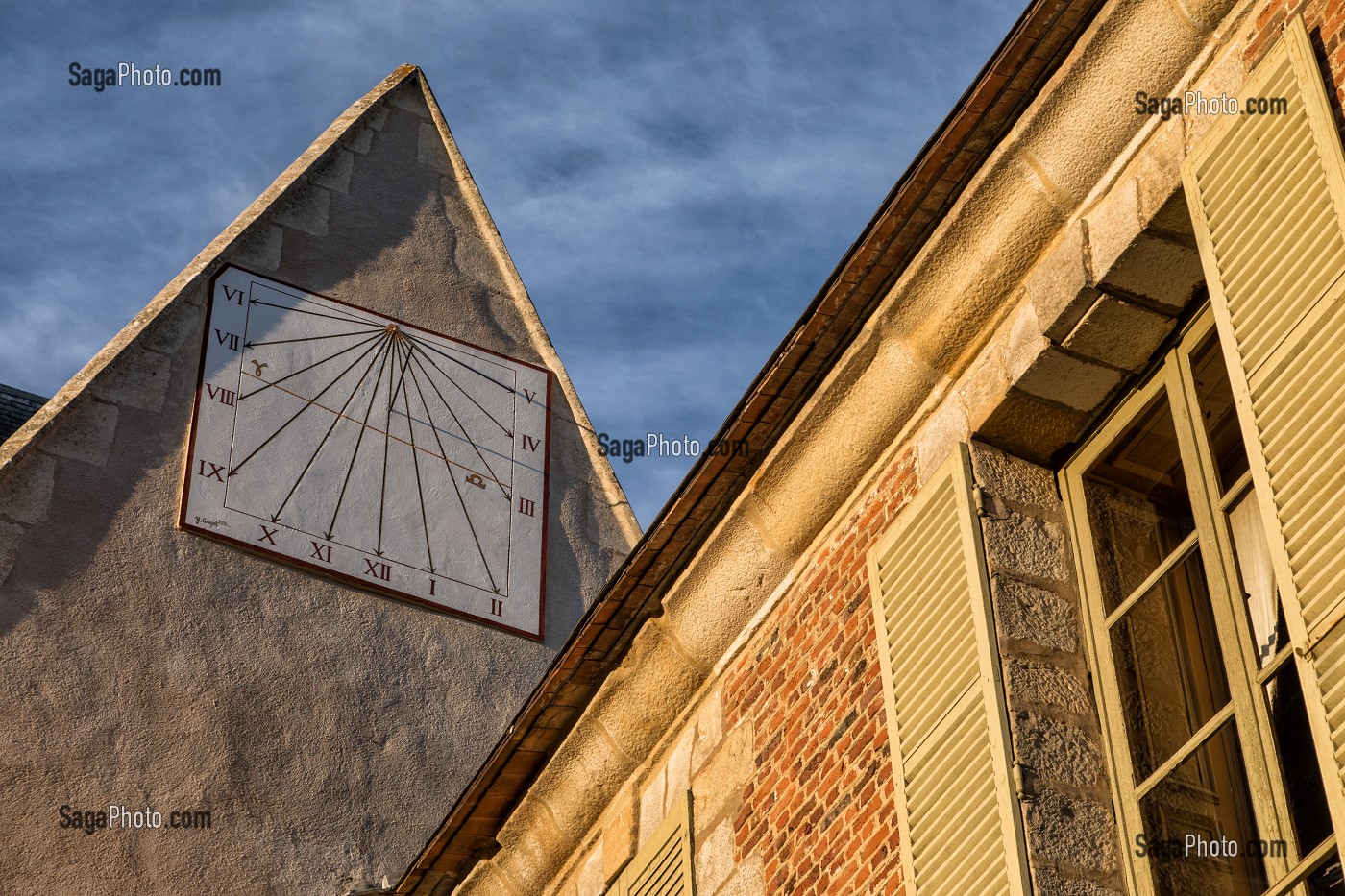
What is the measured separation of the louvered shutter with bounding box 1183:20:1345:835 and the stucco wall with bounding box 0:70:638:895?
5180 mm

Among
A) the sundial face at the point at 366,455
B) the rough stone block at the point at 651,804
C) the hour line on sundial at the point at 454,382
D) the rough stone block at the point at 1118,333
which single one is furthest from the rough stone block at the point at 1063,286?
the hour line on sundial at the point at 454,382

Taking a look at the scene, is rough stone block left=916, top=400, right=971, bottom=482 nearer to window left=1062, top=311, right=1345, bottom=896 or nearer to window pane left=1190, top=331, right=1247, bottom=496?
window left=1062, top=311, right=1345, bottom=896

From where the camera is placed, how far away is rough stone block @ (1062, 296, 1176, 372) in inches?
Answer: 159

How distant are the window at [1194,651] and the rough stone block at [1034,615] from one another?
0.05 m

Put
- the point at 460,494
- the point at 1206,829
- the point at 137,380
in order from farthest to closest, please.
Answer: the point at 460,494, the point at 137,380, the point at 1206,829

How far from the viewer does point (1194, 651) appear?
3.78 m

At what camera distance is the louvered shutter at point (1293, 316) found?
306 cm

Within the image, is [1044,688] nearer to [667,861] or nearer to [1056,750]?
[1056,750]

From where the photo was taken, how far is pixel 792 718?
4586 millimetres

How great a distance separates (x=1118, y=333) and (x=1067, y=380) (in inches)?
6.7

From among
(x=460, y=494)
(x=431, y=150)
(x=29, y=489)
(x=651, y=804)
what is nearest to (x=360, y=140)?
(x=431, y=150)

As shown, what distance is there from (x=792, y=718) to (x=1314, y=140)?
76.0 inches

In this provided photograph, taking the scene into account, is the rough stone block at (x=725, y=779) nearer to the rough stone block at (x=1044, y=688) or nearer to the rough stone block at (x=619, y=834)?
the rough stone block at (x=619, y=834)

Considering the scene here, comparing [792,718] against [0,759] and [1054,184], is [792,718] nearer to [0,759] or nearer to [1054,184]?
[1054,184]
